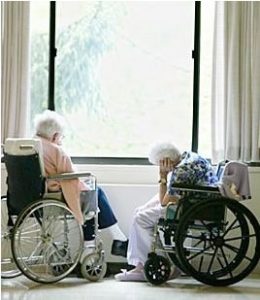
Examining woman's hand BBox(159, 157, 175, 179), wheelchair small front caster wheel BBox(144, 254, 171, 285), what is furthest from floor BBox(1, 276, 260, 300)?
woman's hand BBox(159, 157, 175, 179)

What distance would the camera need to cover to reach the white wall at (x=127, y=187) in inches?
160

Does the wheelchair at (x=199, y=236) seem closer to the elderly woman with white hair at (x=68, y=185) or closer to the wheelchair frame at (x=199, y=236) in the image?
the wheelchair frame at (x=199, y=236)

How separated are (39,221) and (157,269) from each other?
83cm

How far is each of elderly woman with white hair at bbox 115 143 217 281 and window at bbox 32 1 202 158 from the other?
0.59 metres

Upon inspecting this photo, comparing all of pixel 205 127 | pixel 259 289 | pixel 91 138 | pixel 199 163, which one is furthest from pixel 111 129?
pixel 259 289

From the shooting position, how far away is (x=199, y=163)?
3.52m

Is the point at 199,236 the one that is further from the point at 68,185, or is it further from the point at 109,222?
the point at 68,185

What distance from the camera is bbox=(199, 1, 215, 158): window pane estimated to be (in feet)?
13.7

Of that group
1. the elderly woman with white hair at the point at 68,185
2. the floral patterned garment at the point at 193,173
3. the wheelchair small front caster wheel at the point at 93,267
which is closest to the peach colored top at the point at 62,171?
the elderly woman with white hair at the point at 68,185

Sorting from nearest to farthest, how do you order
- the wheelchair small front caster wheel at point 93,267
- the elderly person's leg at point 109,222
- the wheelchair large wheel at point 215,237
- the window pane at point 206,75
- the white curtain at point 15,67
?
the wheelchair large wheel at point 215,237 → the wheelchair small front caster wheel at point 93,267 → the elderly person's leg at point 109,222 → the white curtain at point 15,67 → the window pane at point 206,75

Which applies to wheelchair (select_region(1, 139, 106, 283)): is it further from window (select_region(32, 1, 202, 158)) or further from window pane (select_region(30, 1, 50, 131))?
window pane (select_region(30, 1, 50, 131))

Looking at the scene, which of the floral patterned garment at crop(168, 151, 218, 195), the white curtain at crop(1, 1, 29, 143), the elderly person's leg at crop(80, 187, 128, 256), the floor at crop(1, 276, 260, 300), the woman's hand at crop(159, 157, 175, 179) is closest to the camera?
the floor at crop(1, 276, 260, 300)

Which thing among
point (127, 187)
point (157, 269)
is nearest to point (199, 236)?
point (157, 269)

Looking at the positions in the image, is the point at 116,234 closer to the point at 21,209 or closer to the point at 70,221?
the point at 70,221
